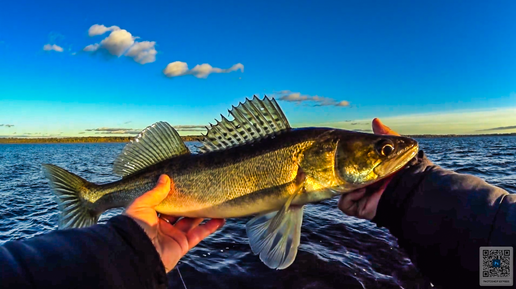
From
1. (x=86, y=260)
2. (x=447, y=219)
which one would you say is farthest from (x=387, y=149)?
(x=86, y=260)

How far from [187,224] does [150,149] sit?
1.18m

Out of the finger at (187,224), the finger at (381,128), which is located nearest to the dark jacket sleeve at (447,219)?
the finger at (381,128)

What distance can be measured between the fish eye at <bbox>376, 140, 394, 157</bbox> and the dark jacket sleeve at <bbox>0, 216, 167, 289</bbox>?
8.36 feet

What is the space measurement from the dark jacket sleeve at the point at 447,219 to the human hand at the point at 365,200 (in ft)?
1.03

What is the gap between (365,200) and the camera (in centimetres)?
377

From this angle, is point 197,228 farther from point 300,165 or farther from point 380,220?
point 380,220

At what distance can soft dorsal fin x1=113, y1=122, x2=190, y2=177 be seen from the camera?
4.52 m

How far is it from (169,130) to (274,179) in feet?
5.76

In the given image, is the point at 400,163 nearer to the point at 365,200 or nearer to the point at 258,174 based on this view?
the point at 365,200

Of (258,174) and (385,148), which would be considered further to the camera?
(258,174)

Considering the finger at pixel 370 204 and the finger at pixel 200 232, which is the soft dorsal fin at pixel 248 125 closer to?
the finger at pixel 200 232

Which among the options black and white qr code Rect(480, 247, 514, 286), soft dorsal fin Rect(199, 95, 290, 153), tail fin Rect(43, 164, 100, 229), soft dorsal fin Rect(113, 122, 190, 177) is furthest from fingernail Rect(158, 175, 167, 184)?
black and white qr code Rect(480, 247, 514, 286)

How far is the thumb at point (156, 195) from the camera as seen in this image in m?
3.44

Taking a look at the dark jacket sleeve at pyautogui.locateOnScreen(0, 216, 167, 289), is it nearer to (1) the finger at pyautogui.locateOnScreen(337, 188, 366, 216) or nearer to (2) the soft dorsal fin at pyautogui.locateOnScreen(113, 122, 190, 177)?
(2) the soft dorsal fin at pyautogui.locateOnScreen(113, 122, 190, 177)
